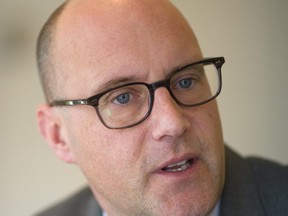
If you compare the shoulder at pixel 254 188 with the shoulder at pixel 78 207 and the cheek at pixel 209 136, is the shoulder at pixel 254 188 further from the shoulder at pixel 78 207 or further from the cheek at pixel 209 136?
the shoulder at pixel 78 207

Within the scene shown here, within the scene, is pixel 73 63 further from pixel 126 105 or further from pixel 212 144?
pixel 212 144

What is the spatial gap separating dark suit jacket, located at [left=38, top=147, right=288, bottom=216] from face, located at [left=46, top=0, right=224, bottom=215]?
120 millimetres

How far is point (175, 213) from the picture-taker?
2.95 feet

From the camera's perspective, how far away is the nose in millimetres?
863

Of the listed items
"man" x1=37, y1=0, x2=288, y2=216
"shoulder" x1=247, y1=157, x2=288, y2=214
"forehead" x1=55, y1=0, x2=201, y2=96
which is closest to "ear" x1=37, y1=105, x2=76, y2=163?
"man" x1=37, y1=0, x2=288, y2=216

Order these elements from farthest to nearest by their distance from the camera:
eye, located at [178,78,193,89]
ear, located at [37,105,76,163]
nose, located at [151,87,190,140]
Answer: ear, located at [37,105,76,163], eye, located at [178,78,193,89], nose, located at [151,87,190,140]

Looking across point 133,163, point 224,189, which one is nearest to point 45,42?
point 133,163

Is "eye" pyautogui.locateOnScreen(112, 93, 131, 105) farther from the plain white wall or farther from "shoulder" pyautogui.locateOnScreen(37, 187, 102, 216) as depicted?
the plain white wall

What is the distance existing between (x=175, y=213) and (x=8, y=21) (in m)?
1.18

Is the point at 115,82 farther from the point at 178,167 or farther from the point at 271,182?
the point at 271,182

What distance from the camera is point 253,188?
1069 millimetres

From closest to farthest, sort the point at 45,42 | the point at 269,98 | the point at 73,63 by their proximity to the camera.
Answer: the point at 73,63 → the point at 45,42 → the point at 269,98

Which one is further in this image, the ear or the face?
the ear

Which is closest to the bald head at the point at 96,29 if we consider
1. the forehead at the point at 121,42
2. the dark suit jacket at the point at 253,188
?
the forehead at the point at 121,42
